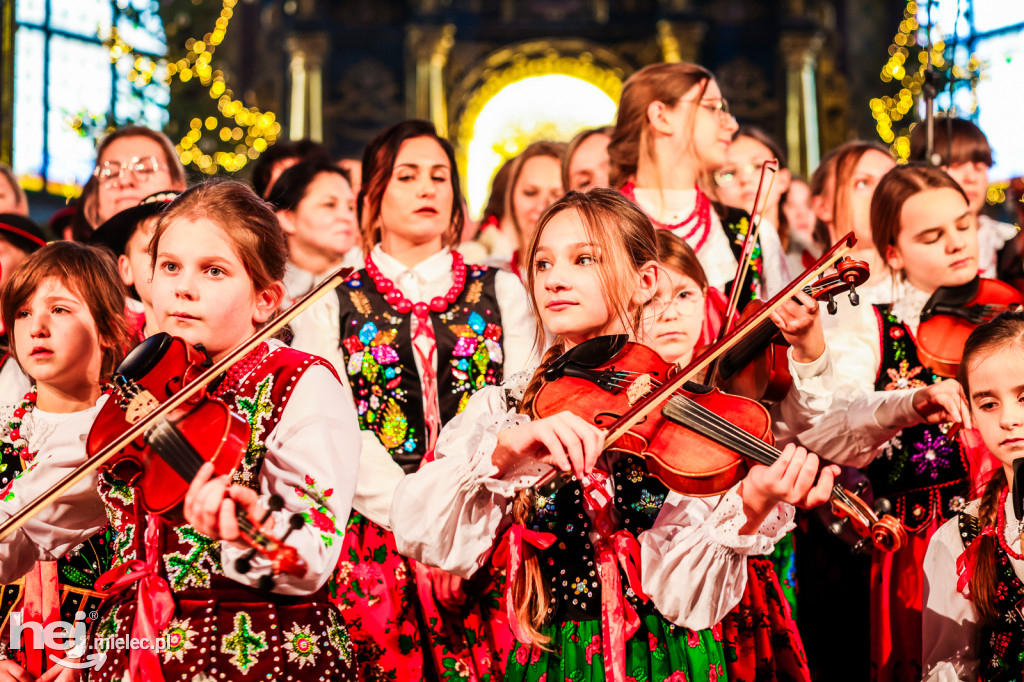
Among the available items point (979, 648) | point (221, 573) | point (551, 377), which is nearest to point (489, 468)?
point (551, 377)

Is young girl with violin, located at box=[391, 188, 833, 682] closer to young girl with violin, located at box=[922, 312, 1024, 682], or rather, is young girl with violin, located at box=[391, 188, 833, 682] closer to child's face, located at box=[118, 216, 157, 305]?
young girl with violin, located at box=[922, 312, 1024, 682]

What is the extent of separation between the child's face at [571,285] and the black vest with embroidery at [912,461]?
3.40ft

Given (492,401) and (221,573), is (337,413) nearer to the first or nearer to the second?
(221,573)

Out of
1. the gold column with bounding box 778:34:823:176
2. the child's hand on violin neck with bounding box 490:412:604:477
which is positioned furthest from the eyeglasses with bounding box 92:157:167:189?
the gold column with bounding box 778:34:823:176

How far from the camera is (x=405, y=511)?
6.72 ft

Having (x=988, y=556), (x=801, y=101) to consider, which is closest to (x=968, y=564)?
(x=988, y=556)

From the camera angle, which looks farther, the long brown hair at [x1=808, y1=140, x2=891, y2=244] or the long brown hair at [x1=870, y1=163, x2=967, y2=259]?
the long brown hair at [x1=808, y1=140, x2=891, y2=244]

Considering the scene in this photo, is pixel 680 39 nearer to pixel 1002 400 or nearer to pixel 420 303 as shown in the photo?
pixel 420 303

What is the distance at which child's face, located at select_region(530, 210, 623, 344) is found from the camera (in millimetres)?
2133

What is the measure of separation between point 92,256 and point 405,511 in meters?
1.00

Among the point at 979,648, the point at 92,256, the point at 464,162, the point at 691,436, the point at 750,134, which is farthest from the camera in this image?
the point at 464,162

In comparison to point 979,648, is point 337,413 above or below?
above

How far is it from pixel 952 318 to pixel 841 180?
1.03m

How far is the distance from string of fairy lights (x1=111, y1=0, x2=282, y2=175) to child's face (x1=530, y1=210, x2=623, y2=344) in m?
4.96
